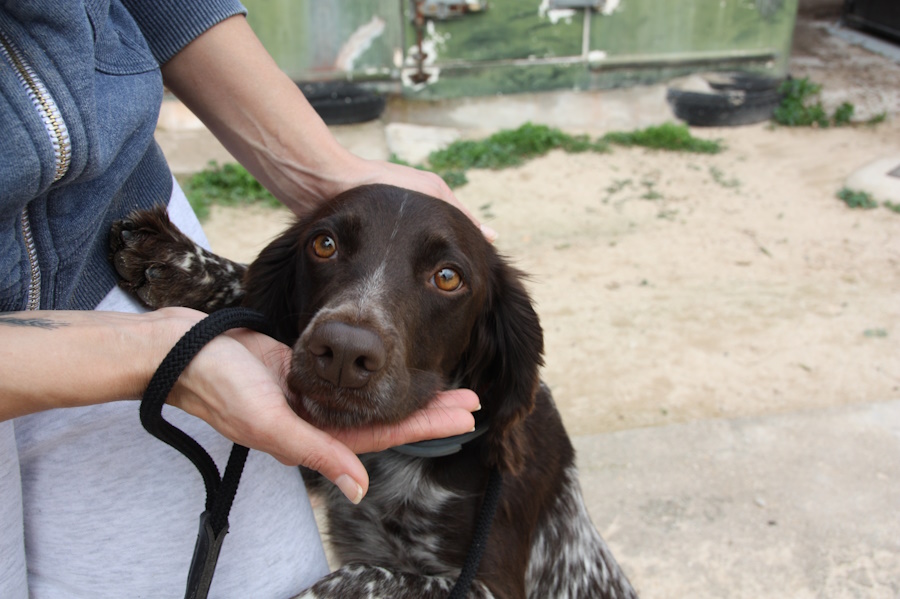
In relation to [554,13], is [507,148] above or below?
below

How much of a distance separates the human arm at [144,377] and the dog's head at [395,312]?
177 mm

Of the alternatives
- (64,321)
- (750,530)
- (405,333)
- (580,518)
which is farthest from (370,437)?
(750,530)

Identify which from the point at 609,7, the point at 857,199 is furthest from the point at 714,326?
the point at 609,7

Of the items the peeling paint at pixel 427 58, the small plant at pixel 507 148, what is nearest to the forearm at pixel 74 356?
the small plant at pixel 507 148

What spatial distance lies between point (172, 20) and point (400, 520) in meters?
1.48

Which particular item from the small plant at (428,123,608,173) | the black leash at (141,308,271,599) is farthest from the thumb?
the small plant at (428,123,608,173)

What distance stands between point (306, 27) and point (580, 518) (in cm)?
666

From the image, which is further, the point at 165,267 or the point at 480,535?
the point at 165,267

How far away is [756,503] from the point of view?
11.0 feet

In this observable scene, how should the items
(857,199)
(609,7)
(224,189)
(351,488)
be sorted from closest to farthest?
1. (351,488)
2. (857,199)
3. (224,189)
4. (609,7)

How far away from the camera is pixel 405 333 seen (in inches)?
75.6

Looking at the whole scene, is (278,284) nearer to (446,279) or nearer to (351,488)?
(446,279)

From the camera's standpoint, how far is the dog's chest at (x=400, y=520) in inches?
87.7

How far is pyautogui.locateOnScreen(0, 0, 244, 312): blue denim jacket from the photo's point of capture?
4.50ft
